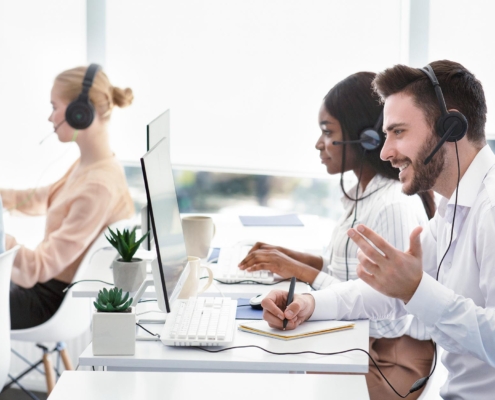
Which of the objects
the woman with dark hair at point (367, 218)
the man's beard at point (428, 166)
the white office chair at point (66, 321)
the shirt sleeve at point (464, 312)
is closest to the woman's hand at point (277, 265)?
the woman with dark hair at point (367, 218)

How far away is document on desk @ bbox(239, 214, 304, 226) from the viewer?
277 centimetres

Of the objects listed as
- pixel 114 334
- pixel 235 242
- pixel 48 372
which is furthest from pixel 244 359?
pixel 48 372

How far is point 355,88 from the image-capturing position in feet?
6.95

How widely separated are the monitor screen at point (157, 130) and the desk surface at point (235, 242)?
391 mm

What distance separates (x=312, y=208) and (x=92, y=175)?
48.9 inches

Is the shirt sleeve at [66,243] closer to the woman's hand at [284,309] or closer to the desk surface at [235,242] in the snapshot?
the desk surface at [235,242]

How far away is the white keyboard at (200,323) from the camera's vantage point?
1401 millimetres

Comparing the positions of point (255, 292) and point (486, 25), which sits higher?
point (486, 25)

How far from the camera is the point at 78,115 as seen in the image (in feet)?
8.73


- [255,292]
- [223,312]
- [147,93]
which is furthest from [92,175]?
[223,312]

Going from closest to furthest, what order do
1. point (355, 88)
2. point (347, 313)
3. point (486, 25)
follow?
1. point (347, 313)
2. point (355, 88)
3. point (486, 25)

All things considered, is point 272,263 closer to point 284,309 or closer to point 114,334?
point 284,309

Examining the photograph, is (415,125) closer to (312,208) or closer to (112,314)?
(112,314)

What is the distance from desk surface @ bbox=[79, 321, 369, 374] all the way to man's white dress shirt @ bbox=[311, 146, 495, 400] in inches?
6.2
